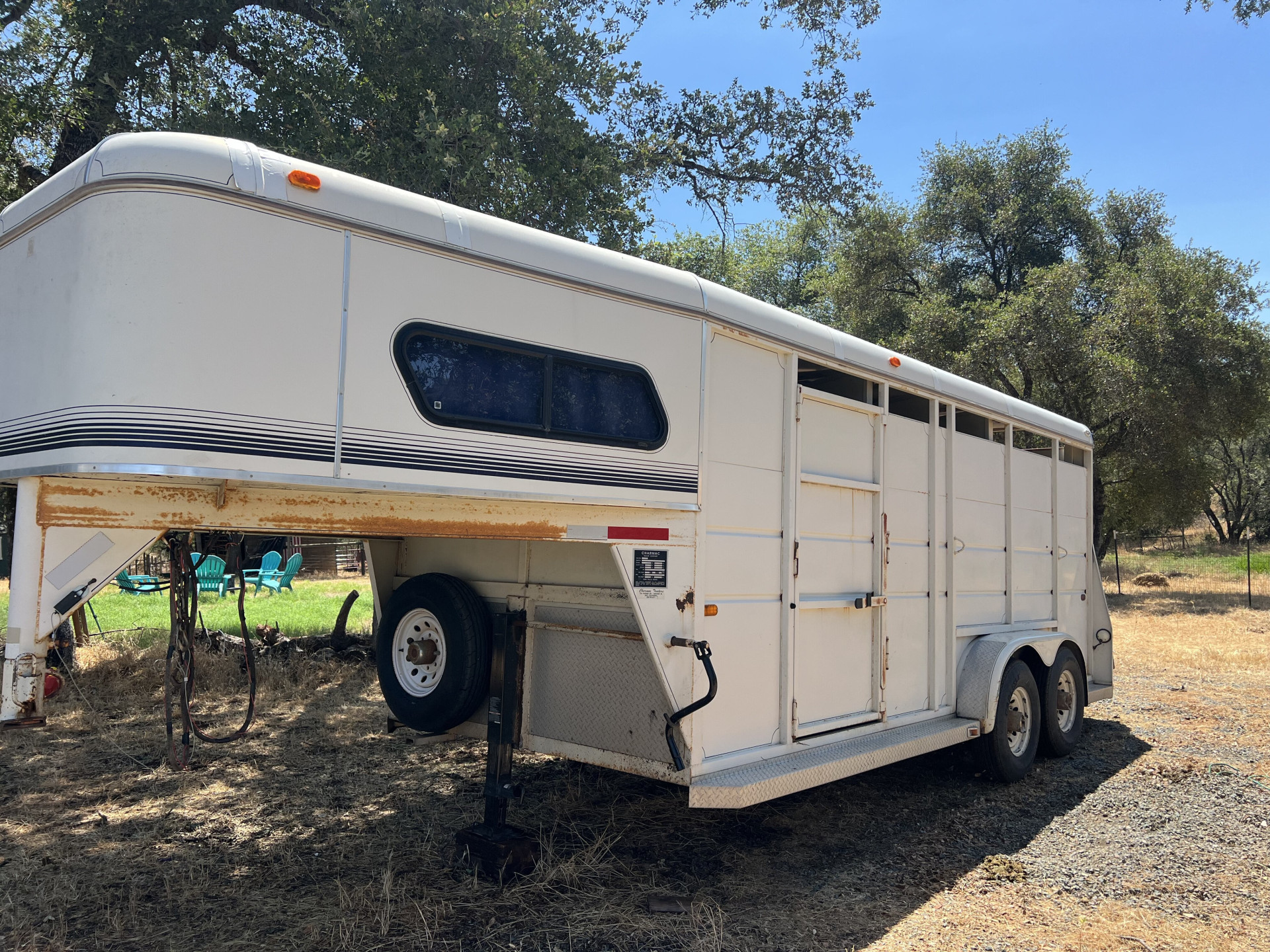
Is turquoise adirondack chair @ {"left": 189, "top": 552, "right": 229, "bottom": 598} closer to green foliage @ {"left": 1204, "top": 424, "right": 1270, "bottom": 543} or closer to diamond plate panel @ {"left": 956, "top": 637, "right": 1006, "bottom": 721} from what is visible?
diamond plate panel @ {"left": 956, "top": 637, "right": 1006, "bottom": 721}

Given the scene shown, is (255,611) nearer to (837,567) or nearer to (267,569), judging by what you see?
(267,569)

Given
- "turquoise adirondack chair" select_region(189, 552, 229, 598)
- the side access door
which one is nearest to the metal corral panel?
the side access door

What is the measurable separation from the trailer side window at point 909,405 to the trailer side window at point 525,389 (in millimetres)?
2241

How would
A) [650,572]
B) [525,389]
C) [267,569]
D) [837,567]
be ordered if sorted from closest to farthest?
1. [525,389]
2. [650,572]
3. [837,567]
4. [267,569]

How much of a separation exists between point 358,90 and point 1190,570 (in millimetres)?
27065

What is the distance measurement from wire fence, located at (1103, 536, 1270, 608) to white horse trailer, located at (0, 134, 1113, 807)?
8.89 m

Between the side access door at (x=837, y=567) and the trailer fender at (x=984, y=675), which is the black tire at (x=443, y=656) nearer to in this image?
the side access door at (x=837, y=567)

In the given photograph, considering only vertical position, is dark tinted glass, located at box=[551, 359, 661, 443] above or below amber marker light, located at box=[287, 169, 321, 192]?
below

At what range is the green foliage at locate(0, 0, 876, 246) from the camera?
7.80 metres

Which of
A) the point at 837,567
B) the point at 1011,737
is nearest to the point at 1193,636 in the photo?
the point at 1011,737

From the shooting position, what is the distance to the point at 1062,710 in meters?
7.07

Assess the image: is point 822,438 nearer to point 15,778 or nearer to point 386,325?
point 386,325

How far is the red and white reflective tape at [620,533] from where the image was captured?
3676 mm

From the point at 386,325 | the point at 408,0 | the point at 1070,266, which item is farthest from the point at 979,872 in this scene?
the point at 1070,266
